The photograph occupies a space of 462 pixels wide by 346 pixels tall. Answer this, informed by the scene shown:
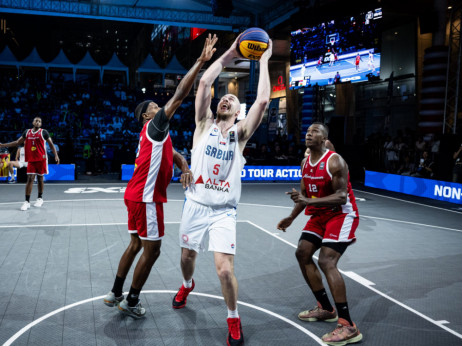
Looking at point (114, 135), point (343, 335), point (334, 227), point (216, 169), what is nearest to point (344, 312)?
point (343, 335)

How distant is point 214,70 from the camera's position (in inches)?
161

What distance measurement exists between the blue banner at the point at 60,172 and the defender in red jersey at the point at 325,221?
43.6 feet

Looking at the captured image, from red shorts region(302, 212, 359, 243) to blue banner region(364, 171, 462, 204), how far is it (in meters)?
9.47

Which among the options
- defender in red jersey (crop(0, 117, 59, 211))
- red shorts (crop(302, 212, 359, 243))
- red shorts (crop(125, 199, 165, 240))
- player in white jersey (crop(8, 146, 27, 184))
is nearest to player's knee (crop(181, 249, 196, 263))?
red shorts (crop(125, 199, 165, 240))

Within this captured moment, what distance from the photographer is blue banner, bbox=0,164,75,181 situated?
624 inches

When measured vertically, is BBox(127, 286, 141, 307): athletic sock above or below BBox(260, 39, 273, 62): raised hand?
below

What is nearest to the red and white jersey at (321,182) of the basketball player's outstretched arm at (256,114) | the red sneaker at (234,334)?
the basketball player's outstretched arm at (256,114)

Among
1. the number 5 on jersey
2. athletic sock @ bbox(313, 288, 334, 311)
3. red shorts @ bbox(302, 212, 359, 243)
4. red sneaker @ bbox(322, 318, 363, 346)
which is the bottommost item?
red sneaker @ bbox(322, 318, 363, 346)

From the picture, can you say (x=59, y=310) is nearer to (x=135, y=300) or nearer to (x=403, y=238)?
(x=135, y=300)

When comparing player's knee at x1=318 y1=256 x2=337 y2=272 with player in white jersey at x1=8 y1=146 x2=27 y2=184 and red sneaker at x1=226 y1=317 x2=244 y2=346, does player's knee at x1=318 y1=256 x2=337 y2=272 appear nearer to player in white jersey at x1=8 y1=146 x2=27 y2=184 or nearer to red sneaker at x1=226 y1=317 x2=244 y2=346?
red sneaker at x1=226 y1=317 x2=244 y2=346

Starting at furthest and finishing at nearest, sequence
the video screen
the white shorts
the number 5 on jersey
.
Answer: the video screen < the number 5 on jersey < the white shorts

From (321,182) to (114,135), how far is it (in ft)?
63.2

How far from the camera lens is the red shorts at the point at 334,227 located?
162 inches

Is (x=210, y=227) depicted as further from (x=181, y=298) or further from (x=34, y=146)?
(x=34, y=146)
